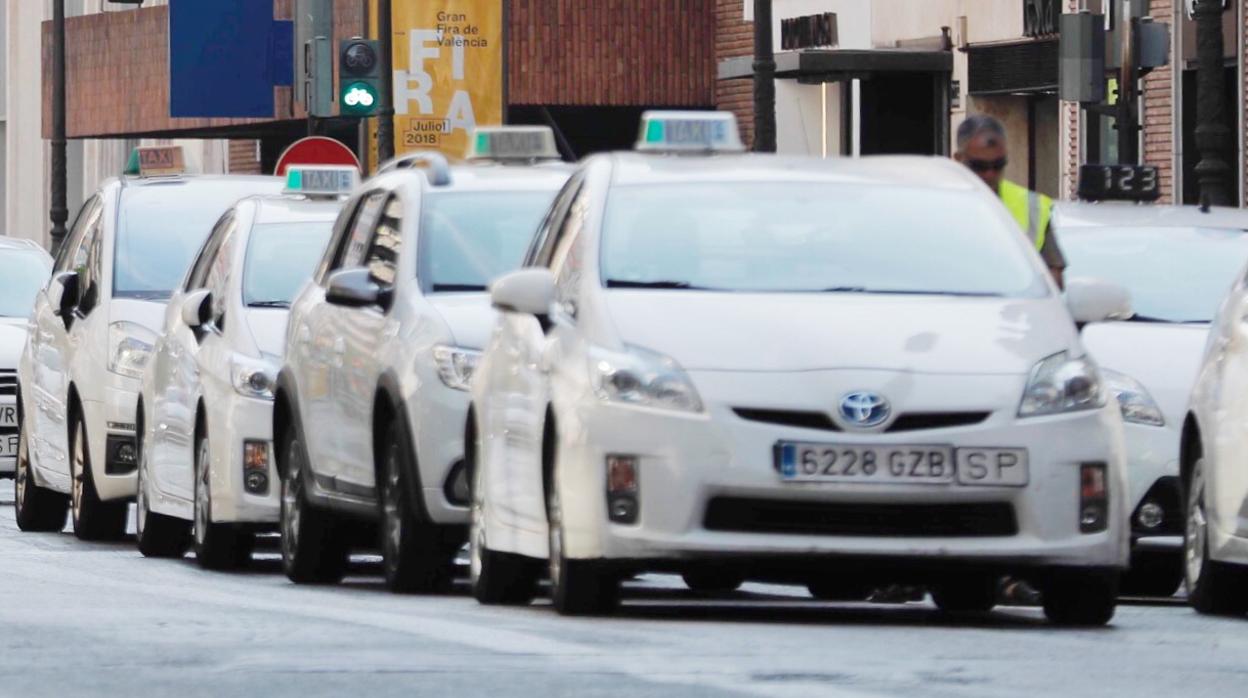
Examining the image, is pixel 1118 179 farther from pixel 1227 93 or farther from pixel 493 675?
pixel 1227 93

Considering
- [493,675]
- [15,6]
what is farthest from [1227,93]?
[15,6]

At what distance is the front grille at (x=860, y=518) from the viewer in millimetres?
10617

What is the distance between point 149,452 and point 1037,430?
7.26 metres

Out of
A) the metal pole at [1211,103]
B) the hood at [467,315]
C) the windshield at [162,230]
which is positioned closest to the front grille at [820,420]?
the hood at [467,315]

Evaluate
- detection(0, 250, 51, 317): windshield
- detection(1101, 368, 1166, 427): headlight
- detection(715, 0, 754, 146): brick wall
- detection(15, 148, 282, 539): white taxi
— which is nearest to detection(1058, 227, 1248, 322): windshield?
detection(1101, 368, 1166, 427): headlight

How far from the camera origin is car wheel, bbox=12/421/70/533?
2008cm

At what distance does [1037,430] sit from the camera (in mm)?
10688

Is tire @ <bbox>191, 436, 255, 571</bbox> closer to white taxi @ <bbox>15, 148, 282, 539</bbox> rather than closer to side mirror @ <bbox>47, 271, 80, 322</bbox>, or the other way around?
white taxi @ <bbox>15, 148, 282, 539</bbox>

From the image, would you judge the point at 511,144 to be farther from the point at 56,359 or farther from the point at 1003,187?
the point at 56,359

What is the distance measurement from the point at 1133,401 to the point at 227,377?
395cm

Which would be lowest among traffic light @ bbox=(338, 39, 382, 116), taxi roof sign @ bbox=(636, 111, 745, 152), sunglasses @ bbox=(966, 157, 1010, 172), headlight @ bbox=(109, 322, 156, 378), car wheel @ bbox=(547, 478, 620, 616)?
car wheel @ bbox=(547, 478, 620, 616)

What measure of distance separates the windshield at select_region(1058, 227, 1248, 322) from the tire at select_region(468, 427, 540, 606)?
136 inches

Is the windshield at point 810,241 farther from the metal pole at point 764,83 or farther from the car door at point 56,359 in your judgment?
the metal pole at point 764,83

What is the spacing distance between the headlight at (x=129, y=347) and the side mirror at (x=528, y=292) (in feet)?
23.5
